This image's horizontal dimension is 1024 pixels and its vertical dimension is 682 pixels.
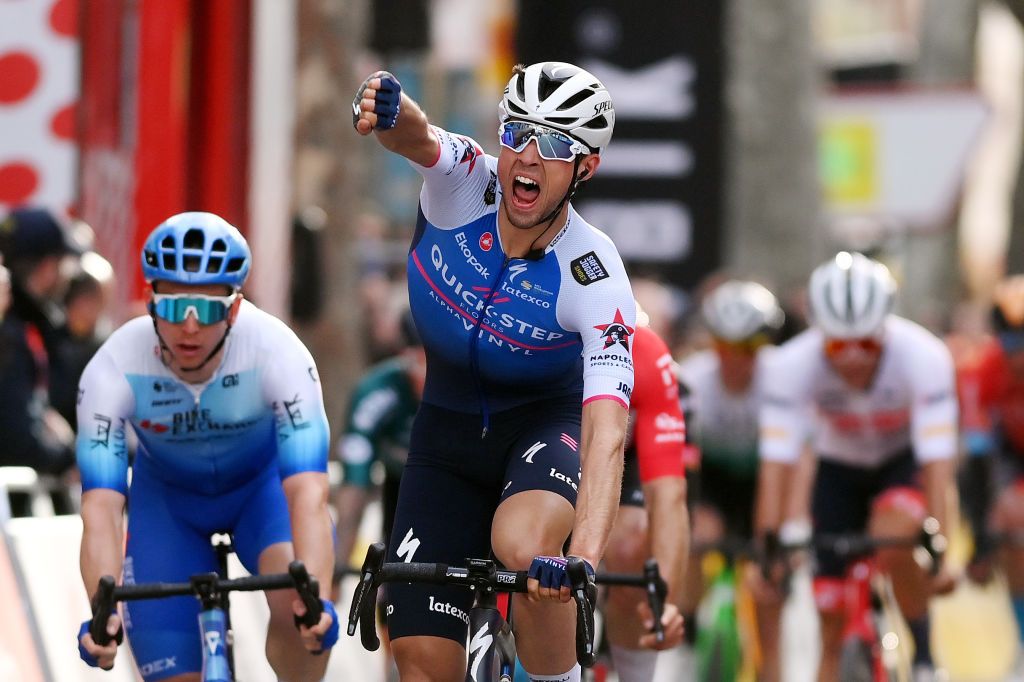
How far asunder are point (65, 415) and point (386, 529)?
69.3 inches

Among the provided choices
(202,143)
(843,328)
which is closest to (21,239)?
(843,328)

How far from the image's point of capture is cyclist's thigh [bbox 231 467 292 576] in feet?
24.8

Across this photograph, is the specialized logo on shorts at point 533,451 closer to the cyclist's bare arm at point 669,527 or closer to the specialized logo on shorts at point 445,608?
the specialized logo on shorts at point 445,608

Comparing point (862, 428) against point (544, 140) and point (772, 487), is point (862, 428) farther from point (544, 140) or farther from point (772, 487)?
point (544, 140)

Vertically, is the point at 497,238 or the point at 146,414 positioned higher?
the point at 497,238

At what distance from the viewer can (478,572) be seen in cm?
586

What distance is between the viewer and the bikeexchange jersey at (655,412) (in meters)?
8.20

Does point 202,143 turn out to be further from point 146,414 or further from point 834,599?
point 146,414

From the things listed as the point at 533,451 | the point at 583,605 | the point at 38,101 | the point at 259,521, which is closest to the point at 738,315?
the point at 38,101

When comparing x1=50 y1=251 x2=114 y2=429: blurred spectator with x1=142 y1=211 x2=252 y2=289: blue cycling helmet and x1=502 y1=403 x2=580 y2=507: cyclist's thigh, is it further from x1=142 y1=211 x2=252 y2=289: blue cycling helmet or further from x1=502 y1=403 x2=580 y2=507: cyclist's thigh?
x1=502 y1=403 x2=580 y2=507: cyclist's thigh

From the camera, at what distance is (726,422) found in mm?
12047

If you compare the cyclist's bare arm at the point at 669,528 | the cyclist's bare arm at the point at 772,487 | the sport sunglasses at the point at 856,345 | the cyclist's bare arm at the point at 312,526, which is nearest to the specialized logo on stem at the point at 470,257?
the cyclist's bare arm at the point at 312,526

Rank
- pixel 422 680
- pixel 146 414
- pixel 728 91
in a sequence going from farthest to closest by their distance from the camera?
pixel 728 91
pixel 146 414
pixel 422 680

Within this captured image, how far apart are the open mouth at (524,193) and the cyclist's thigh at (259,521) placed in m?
1.84
